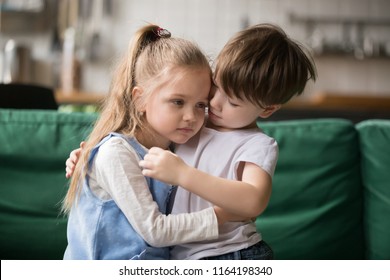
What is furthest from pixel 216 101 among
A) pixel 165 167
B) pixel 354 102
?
pixel 354 102

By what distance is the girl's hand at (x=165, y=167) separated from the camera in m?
Answer: 0.68

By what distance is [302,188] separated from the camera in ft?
4.28

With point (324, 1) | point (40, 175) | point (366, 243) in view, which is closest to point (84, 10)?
point (324, 1)

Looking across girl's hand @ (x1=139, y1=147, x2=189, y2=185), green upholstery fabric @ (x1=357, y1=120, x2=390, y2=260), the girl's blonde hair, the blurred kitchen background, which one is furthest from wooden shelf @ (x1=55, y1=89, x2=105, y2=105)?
girl's hand @ (x1=139, y1=147, x2=189, y2=185)

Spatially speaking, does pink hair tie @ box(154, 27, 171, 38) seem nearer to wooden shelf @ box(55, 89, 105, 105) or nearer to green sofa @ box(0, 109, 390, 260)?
green sofa @ box(0, 109, 390, 260)

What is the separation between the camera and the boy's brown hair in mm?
711

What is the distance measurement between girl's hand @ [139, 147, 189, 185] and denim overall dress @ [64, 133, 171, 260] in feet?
0.26

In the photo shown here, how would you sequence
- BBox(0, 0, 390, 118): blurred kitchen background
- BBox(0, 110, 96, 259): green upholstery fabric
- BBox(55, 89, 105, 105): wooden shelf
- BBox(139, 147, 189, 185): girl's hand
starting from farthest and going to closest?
1. BBox(0, 0, 390, 118): blurred kitchen background
2. BBox(55, 89, 105, 105): wooden shelf
3. BBox(0, 110, 96, 259): green upholstery fabric
4. BBox(139, 147, 189, 185): girl's hand

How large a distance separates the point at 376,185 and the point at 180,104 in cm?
72

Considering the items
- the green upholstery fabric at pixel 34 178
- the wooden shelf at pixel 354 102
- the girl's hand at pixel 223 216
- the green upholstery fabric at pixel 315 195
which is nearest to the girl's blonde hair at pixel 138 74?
the girl's hand at pixel 223 216

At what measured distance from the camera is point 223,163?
2.51 feet

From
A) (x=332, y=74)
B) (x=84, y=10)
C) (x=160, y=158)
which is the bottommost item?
(x=332, y=74)
